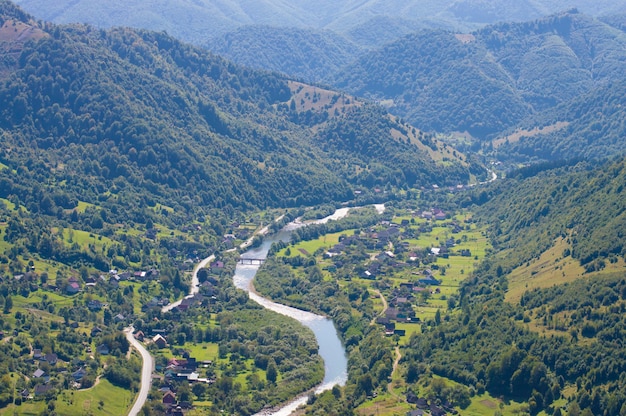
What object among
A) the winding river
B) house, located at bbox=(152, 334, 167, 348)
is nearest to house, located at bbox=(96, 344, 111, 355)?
house, located at bbox=(152, 334, 167, 348)

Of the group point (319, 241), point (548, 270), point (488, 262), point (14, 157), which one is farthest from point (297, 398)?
point (14, 157)

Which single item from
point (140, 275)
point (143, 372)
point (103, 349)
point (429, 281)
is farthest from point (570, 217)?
point (103, 349)

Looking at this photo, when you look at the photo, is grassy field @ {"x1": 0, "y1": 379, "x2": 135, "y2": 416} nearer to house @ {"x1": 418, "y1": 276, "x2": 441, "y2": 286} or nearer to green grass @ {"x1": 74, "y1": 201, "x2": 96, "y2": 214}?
house @ {"x1": 418, "y1": 276, "x2": 441, "y2": 286}

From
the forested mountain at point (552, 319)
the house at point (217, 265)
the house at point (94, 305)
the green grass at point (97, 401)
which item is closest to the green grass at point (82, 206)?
the house at point (217, 265)

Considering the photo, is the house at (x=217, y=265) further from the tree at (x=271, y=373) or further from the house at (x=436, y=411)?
the house at (x=436, y=411)

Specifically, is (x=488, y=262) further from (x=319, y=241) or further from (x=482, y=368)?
(x=482, y=368)
